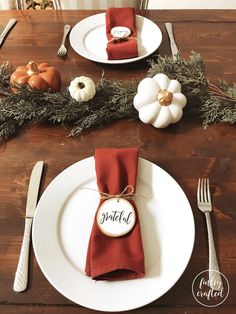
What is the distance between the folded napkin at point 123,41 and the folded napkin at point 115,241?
384mm

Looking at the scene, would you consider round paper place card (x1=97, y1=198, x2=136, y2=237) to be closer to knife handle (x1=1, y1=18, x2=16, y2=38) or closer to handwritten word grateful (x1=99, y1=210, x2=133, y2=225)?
handwritten word grateful (x1=99, y1=210, x2=133, y2=225)

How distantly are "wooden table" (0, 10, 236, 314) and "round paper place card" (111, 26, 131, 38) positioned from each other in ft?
0.36

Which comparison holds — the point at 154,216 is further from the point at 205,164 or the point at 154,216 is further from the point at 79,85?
the point at 79,85

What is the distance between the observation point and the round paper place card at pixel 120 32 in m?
0.98

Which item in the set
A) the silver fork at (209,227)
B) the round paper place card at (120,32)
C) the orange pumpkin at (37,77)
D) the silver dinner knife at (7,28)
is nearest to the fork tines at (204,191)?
the silver fork at (209,227)

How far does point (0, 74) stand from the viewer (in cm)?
87

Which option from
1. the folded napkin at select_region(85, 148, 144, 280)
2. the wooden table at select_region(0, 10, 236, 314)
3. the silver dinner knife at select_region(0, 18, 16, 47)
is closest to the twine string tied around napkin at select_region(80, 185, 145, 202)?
the folded napkin at select_region(85, 148, 144, 280)

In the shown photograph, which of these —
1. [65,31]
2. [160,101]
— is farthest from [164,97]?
[65,31]

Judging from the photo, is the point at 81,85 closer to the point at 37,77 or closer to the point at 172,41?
the point at 37,77

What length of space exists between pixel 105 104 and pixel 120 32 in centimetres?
31

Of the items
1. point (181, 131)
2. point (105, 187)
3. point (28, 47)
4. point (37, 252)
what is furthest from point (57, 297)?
point (28, 47)

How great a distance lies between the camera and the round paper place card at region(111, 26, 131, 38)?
0.98 metres

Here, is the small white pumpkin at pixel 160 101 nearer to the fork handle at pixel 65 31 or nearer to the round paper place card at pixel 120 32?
the round paper place card at pixel 120 32

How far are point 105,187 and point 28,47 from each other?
1.98ft
